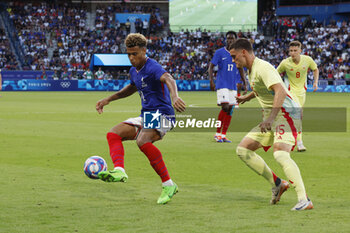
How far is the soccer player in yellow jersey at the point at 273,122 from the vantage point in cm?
689

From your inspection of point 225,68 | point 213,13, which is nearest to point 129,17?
point 213,13

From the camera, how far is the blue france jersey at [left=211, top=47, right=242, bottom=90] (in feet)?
50.5

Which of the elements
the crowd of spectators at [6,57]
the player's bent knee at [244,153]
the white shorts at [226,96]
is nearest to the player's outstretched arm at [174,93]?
the player's bent knee at [244,153]

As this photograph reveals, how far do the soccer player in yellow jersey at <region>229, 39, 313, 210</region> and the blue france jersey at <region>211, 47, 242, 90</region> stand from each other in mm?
7913

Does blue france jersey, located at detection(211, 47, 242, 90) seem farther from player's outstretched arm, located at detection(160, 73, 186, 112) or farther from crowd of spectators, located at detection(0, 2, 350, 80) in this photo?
crowd of spectators, located at detection(0, 2, 350, 80)

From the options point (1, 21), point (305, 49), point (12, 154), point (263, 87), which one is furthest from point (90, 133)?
point (1, 21)

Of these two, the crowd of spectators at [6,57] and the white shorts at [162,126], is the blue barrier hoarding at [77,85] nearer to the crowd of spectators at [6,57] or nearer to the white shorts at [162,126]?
the crowd of spectators at [6,57]

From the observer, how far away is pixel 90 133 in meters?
16.8

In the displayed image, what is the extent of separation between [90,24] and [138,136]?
59023 mm

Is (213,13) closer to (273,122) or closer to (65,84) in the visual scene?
(65,84)

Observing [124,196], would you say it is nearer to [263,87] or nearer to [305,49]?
[263,87]

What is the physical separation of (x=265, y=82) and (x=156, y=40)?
53.9m

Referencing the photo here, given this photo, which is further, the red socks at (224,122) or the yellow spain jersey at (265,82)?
the red socks at (224,122)

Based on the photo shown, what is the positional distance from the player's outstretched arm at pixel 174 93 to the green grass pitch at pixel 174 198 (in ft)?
3.84
